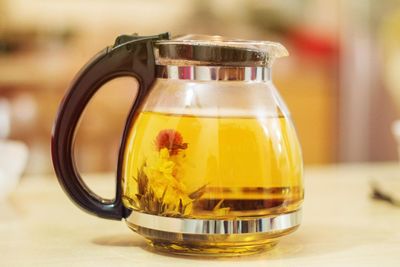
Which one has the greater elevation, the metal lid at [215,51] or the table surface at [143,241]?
the metal lid at [215,51]

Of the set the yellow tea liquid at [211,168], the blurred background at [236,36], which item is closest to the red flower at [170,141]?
the yellow tea liquid at [211,168]

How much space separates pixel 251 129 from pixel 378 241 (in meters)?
0.20

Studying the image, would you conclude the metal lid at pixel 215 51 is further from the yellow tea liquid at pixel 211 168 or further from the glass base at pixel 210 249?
the glass base at pixel 210 249

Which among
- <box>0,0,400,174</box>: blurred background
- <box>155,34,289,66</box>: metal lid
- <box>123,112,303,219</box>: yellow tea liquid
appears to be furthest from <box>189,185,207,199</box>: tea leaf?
<box>0,0,400,174</box>: blurred background

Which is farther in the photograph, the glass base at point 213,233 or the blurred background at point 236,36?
the blurred background at point 236,36

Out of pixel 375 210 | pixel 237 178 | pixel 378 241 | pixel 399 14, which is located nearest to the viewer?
pixel 237 178

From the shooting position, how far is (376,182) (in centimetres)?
107

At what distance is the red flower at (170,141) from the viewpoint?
0.66m

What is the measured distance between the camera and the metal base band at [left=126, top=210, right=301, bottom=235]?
2.17 ft

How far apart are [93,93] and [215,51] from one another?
0.41ft

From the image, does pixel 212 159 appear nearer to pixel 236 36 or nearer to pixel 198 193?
pixel 198 193

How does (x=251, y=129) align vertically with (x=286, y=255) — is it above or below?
above

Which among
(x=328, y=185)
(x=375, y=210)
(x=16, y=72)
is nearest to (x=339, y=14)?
(x=16, y=72)

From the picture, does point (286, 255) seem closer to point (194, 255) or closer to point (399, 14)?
point (194, 255)
